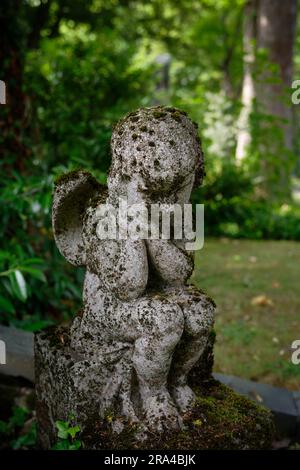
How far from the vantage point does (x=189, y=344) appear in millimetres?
2270

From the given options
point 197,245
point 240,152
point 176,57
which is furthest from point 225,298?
point 176,57

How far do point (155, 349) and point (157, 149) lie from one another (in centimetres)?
85

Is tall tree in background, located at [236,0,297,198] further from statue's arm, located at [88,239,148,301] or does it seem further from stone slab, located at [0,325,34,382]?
statue's arm, located at [88,239,148,301]

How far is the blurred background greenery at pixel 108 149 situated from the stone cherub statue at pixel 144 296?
3.33ft

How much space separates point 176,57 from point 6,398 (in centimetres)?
1850

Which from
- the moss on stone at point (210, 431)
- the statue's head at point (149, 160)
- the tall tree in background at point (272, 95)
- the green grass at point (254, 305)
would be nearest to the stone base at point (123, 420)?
the moss on stone at point (210, 431)

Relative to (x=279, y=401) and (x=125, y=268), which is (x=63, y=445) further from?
(x=279, y=401)

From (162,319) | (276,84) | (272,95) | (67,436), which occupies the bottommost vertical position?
(67,436)

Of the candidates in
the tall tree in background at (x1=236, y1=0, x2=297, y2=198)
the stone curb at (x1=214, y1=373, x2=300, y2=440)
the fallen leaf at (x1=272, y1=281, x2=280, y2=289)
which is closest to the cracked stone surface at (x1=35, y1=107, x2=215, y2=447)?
the stone curb at (x1=214, y1=373, x2=300, y2=440)

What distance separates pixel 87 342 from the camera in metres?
2.41

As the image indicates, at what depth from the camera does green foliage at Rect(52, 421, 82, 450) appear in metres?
2.23

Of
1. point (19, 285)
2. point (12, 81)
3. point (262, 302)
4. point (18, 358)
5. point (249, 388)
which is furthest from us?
point (262, 302)

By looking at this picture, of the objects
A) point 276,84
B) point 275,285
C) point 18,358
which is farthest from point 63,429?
point 276,84
